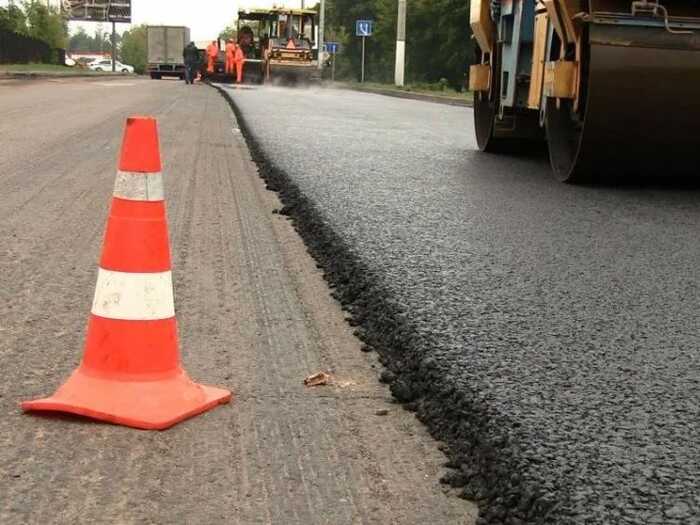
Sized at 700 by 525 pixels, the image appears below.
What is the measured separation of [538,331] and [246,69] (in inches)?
1502

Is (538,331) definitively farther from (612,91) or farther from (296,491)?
(612,91)

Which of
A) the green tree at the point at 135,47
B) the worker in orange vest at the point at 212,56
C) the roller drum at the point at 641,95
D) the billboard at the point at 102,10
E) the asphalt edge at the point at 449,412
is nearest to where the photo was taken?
the asphalt edge at the point at 449,412

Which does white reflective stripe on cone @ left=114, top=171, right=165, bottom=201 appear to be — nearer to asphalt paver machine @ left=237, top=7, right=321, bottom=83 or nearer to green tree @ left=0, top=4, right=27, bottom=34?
asphalt paver machine @ left=237, top=7, right=321, bottom=83

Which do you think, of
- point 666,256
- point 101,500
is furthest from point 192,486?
point 666,256

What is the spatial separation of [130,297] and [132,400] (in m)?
0.29

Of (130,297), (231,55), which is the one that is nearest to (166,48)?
(231,55)

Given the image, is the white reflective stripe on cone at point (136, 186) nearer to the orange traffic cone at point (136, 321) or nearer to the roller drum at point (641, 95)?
the orange traffic cone at point (136, 321)

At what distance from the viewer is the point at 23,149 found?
9.56 m

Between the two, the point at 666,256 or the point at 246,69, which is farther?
the point at 246,69

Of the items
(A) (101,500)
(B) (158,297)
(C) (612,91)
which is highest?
(C) (612,91)

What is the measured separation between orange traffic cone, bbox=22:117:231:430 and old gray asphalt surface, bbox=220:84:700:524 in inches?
25.3

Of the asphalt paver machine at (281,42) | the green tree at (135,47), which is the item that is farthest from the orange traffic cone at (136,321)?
the green tree at (135,47)

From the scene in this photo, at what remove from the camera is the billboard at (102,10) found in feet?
259

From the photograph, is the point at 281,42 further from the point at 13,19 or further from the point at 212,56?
the point at 13,19
